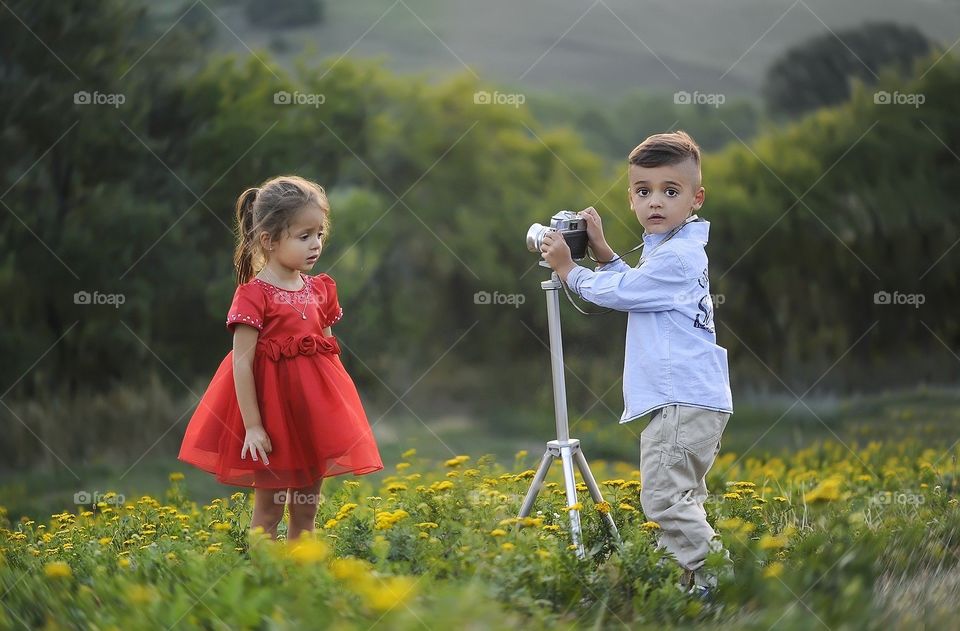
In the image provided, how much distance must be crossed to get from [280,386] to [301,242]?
0.51 m

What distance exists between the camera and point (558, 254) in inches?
129

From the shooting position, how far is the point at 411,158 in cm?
970

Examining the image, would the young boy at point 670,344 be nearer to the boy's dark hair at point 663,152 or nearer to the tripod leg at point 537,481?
the boy's dark hair at point 663,152

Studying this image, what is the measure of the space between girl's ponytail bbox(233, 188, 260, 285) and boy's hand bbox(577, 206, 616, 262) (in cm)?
117

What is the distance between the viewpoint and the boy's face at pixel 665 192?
3279 millimetres

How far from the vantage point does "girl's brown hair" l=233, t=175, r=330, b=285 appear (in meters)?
3.48

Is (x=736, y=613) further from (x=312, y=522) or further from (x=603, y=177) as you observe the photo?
(x=603, y=177)

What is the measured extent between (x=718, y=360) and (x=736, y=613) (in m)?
0.82

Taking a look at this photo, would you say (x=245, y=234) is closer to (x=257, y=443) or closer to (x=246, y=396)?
(x=246, y=396)

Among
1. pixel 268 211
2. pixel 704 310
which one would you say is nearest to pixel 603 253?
pixel 704 310
